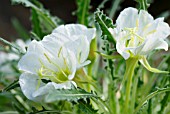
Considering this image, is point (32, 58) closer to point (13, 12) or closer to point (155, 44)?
Answer: point (155, 44)

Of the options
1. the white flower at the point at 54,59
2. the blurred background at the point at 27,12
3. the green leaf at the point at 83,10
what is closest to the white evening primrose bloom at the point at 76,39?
the white flower at the point at 54,59

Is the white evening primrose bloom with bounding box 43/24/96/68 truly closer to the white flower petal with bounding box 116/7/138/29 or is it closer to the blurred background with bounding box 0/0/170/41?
the white flower petal with bounding box 116/7/138/29

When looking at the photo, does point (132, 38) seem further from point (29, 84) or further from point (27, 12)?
point (27, 12)

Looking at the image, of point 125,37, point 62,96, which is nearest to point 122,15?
point 125,37

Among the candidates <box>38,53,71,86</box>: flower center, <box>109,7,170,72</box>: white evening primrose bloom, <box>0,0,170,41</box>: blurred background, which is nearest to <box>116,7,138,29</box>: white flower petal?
<box>109,7,170,72</box>: white evening primrose bloom

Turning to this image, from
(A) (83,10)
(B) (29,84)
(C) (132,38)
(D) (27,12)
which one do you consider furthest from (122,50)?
(D) (27,12)

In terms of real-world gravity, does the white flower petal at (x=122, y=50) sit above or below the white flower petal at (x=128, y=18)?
below

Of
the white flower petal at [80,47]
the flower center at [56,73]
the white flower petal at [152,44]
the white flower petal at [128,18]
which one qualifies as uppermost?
the white flower petal at [128,18]

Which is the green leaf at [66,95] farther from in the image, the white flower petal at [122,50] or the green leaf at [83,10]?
the green leaf at [83,10]
